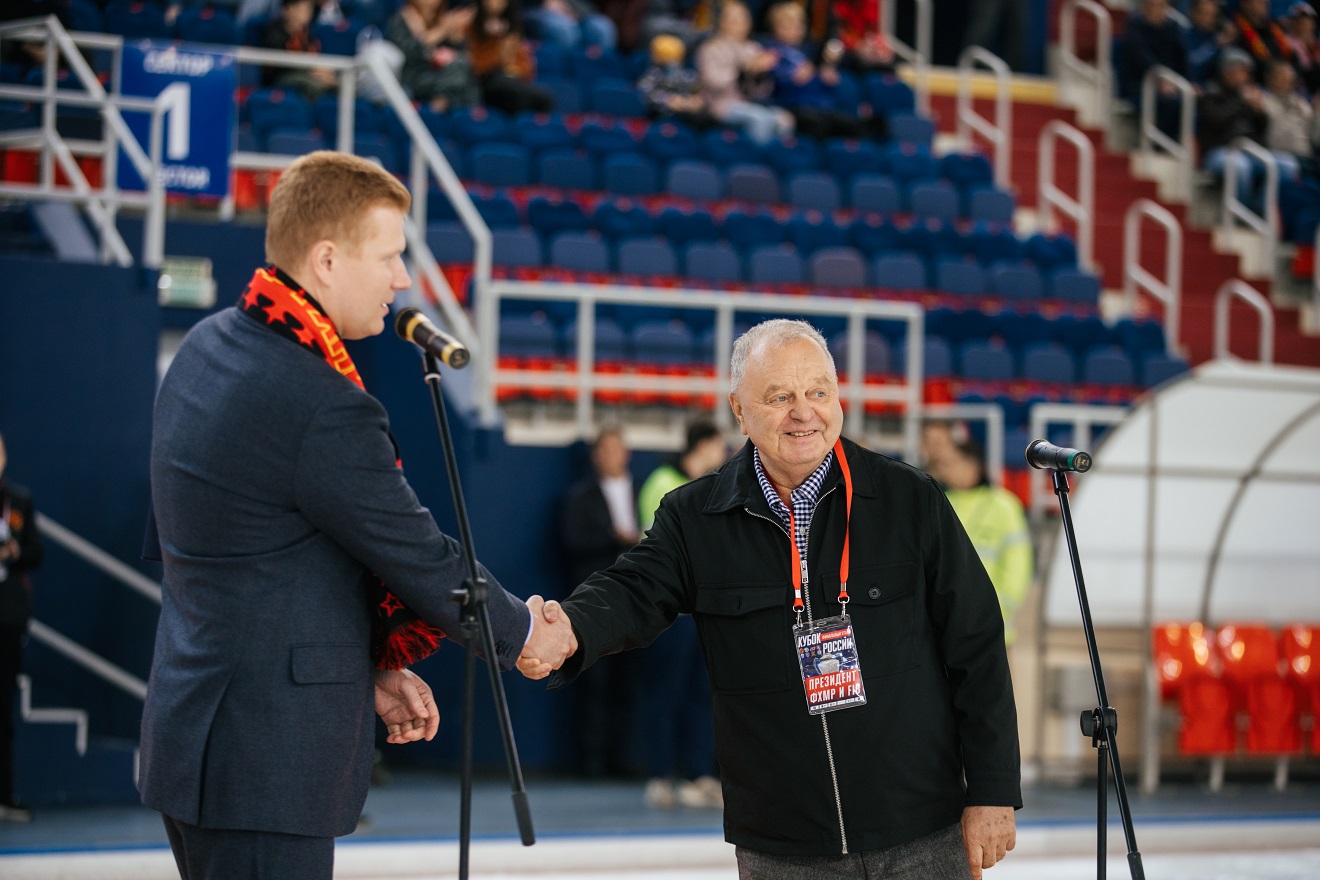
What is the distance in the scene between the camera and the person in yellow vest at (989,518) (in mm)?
7902

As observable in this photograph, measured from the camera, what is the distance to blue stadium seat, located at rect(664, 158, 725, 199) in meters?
12.2

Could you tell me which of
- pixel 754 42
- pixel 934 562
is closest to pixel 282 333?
pixel 934 562

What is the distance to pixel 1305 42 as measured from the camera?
11.7 metres

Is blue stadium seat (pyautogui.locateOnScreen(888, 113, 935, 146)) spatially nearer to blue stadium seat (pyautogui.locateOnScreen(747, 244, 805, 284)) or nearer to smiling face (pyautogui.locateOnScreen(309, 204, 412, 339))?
blue stadium seat (pyautogui.locateOnScreen(747, 244, 805, 284))

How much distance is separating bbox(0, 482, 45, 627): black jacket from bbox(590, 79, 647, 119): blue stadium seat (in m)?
7.33

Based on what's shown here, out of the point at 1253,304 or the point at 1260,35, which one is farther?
the point at 1260,35

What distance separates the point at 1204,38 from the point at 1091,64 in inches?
106

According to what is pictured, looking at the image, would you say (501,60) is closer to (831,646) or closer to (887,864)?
(831,646)

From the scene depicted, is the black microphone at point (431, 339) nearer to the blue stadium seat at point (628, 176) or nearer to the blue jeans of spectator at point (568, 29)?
the blue stadium seat at point (628, 176)

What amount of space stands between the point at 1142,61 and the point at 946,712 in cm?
1340

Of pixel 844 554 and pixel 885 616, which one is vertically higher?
pixel 844 554

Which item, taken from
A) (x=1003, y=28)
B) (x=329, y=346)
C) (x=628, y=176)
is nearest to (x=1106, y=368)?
(x=628, y=176)

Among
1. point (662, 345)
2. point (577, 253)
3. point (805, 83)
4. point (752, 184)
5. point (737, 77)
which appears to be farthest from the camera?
point (805, 83)

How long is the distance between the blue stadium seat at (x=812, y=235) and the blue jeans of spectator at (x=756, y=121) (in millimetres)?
1608
